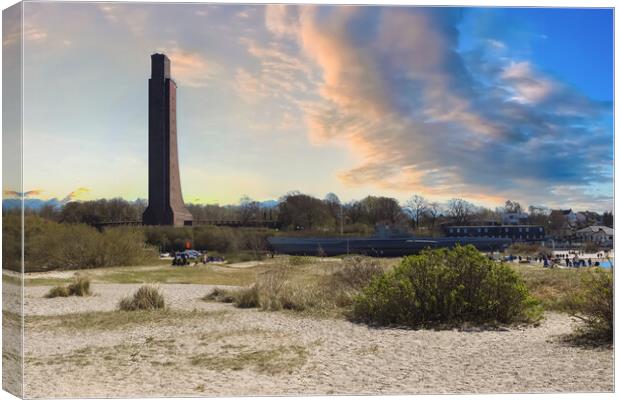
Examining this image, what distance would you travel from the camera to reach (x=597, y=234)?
831 centimetres

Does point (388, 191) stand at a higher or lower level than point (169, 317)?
higher

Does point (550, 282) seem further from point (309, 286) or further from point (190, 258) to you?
point (190, 258)

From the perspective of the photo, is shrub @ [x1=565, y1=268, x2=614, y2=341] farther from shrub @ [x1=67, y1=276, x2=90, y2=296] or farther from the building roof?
shrub @ [x1=67, y1=276, x2=90, y2=296]

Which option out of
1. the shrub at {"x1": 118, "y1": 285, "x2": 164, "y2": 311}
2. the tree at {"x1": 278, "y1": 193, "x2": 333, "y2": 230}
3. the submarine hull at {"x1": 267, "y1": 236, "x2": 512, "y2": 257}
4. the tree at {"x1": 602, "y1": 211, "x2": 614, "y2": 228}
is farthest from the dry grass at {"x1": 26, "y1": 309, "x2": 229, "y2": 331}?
the tree at {"x1": 602, "y1": 211, "x2": 614, "y2": 228}

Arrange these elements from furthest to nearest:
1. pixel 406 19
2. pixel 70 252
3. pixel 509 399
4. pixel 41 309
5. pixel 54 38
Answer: pixel 70 252 → pixel 41 309 → pixel 406 19 → pixel 54 38 → pixel 509 399

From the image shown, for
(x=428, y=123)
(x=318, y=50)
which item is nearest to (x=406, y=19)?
(x=318, y=50)

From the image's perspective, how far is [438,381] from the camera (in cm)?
623

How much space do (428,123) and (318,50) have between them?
2.45 metres

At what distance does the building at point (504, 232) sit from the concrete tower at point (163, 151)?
5.15 metres

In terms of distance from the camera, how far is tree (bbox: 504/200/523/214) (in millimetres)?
10201

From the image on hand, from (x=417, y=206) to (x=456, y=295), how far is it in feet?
7.63

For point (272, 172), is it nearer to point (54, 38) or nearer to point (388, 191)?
point (388, 191)

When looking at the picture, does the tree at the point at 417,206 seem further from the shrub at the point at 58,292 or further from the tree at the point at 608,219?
the shrub at the point at 58,292

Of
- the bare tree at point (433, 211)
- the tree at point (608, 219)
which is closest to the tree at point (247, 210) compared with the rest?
the bare tree at point (433, 211)
